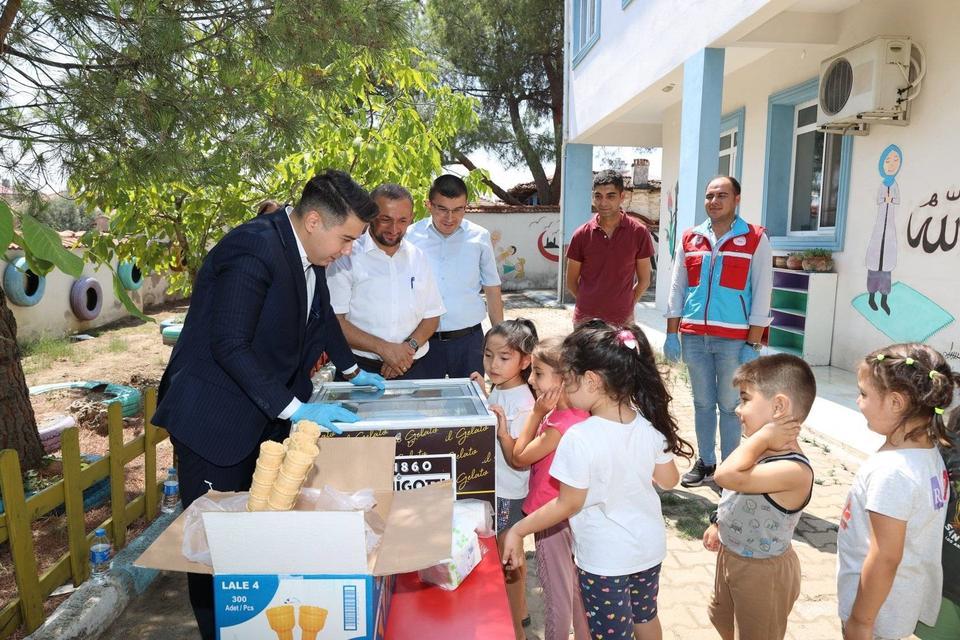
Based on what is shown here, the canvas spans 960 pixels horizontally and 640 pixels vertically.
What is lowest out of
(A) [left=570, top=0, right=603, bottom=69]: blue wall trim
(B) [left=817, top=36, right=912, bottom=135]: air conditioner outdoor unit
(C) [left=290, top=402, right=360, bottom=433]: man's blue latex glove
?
(C) [left=290, top=402, right=360, bottom=433]: man's blue latex glove

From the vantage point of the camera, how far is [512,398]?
2467 mm

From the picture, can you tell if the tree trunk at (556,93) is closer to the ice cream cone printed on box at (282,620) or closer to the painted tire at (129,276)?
the painted tire at (129,276)

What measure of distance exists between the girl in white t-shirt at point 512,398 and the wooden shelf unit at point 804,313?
4621mm

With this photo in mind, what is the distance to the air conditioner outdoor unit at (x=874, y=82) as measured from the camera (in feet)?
16.7

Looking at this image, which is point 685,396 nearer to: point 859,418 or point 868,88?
point 859,418

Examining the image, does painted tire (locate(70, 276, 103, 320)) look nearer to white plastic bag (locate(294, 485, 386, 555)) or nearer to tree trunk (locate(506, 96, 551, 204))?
white plastic bag (locate(294, 485, 386, 555))

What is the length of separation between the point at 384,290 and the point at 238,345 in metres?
1.11

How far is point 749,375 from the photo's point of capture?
2.03 meters

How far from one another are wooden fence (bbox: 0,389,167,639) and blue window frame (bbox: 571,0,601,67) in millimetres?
8165

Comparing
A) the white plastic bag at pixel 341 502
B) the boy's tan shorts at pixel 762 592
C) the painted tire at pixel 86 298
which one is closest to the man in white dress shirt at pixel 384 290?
the white plastic bag at pixel 341 502

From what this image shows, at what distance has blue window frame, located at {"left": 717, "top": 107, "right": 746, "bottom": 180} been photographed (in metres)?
7.81

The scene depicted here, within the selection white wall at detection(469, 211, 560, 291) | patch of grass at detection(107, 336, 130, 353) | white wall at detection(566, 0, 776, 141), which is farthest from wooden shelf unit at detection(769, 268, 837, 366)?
white wall at detection(469, 211, 560, 291)

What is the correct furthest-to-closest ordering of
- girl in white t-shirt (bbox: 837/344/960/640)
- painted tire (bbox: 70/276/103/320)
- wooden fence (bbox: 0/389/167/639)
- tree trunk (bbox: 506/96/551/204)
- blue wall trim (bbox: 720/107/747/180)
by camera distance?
tree trunk (bbox: 506/96/551/204) < painted tire (bbox: 70/276/103/320) < blue wall trim (bbox: 720/107/747/180) < wooden fence (bbox: 0/389/167/639) < girl in white t-shirt (bbox: 837/344/960/640)

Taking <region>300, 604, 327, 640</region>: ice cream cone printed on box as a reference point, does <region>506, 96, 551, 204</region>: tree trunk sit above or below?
above
